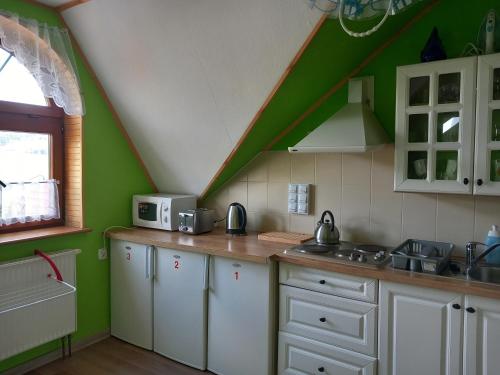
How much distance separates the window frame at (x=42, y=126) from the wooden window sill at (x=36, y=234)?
0.14ft

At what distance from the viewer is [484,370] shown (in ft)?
5.76

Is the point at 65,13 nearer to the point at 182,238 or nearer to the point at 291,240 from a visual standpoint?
the point at 182,238

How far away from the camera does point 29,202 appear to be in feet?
8.95

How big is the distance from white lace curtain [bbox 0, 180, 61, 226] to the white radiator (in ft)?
1.05

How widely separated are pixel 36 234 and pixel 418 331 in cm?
240

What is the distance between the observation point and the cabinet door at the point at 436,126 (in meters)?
1.96

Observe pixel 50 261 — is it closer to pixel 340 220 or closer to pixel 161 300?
pixel 161 300

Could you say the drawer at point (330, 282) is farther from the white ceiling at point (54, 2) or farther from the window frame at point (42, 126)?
the white ceiling at point (54, 2)

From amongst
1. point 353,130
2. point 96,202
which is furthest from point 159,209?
point 353,130

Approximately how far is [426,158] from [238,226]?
4.48 feet

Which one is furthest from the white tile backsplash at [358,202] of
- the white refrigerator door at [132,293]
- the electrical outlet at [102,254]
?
the electrical outlet at [102,254]

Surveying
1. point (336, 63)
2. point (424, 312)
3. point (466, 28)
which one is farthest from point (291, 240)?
point (466, 28)

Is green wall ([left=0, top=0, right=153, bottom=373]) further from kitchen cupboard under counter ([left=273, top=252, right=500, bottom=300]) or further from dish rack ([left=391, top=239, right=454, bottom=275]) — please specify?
dish rack ([left=391, top=239, right=454, bottom=275])

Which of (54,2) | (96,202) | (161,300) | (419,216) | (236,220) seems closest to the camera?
(419,216)
